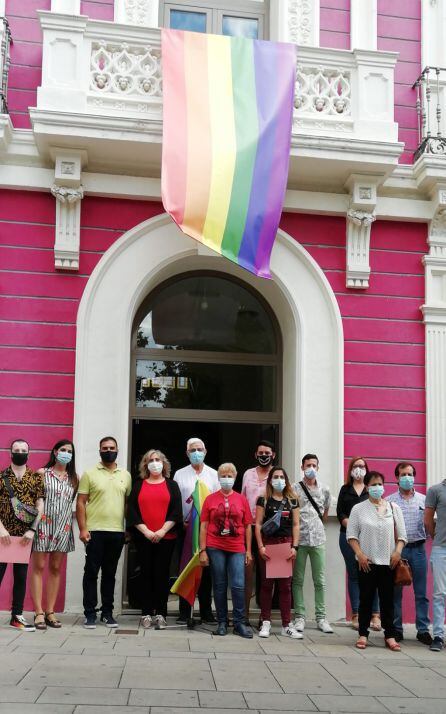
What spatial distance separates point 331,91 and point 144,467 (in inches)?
201

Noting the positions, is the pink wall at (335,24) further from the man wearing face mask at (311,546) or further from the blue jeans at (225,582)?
the blue jeans at (225,582)

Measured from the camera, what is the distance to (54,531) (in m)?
8.50

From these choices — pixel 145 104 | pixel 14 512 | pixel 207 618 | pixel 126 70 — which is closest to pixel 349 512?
pixel 207 618

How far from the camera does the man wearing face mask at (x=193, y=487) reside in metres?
8.93

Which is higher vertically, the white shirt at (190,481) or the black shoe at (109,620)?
the white shirt at (190,481)

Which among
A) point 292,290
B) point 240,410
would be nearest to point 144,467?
point 240,410

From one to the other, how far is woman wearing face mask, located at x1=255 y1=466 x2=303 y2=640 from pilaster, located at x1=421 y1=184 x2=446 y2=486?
2306 mm

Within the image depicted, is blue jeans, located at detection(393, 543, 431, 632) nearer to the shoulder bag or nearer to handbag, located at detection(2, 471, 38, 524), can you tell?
the shoulder bag

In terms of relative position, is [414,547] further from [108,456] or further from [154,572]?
[108,456]

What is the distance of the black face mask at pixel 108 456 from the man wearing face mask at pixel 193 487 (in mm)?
779

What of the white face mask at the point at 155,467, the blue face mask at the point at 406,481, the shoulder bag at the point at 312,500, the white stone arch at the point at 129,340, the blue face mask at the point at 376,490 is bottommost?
the shoulder bag at the point at 312,500

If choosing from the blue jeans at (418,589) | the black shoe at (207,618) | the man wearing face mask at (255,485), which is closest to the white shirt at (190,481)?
the man wearing face mask at (255,485)

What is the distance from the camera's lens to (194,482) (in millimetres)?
9133

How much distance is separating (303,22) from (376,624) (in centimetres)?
740
